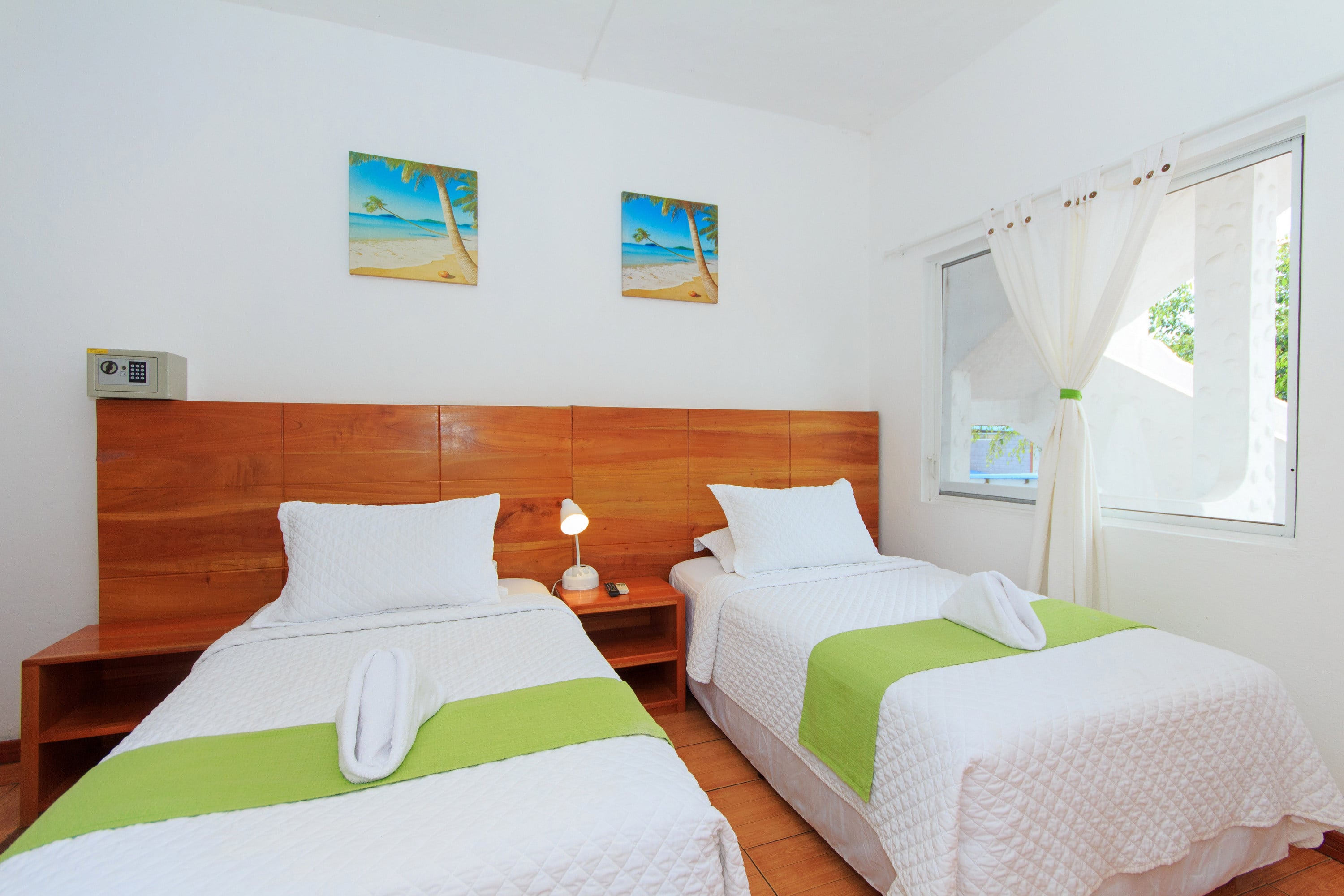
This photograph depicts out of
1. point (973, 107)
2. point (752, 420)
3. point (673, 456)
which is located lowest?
point (673, 456)

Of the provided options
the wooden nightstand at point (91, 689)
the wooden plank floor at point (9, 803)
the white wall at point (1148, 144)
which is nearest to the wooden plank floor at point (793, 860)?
the white wall at point (1148, 144)

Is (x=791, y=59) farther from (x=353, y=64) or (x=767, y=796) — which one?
(x=767, y=796)

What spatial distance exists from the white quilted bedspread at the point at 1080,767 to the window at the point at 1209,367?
27.4 inches

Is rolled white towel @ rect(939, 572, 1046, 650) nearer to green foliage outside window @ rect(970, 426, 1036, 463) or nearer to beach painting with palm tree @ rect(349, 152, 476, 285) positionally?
green foliage outside window @ rect(970, 426, 1036, 463)

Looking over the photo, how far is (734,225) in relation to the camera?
3.01m

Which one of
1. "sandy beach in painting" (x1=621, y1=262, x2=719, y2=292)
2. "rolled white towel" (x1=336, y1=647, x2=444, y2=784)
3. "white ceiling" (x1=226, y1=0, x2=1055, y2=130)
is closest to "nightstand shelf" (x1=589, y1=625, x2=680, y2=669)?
"rolled white towel" (x1=336, y1=647, x2=444, y2=784)

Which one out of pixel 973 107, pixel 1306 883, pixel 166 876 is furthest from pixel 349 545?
pixel 973 107

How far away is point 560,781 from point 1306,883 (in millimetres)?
1964

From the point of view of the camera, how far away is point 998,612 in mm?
1649

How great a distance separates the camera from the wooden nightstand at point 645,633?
2.33 meters

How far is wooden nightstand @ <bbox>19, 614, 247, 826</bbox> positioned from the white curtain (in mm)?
2933

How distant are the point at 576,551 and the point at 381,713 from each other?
1429mm

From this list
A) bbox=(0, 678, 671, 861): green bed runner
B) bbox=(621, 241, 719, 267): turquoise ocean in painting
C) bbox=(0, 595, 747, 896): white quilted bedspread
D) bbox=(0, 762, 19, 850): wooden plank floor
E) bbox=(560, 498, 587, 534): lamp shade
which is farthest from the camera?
bbox=(621, 241, 719, 267): turquoise ocean in painting

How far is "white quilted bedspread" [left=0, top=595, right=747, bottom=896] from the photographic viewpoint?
81cm
